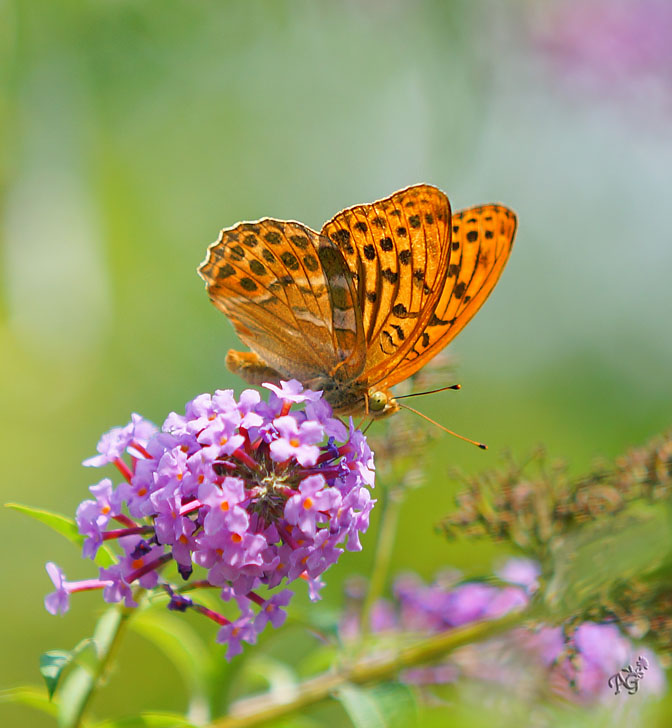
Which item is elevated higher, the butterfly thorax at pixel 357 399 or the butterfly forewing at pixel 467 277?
the butterfly forewing at pixel 467 277

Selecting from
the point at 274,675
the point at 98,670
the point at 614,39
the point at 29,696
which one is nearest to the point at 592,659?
the point at 274,675

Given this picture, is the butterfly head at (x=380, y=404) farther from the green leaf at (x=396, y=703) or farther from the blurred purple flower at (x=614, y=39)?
the blurred purple flower at (x=614, y=39)

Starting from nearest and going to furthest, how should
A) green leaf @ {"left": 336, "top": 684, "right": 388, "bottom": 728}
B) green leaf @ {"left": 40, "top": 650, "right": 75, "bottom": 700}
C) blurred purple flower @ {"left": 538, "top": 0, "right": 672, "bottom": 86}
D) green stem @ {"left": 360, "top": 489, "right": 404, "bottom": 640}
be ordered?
1. green leaf @ {"left": 40, "top": 650, "right": 75, "bottom": 700}
2. green leaf @ {"left": 336, "top": 684, "right": 388, "bottom": 728}
3. green stem @ {"left": 360, "top": 489, "right": 404, "bottom": 640}
4. blurred purple flower @ {"left": 538, "top": 0, "right": 672, "bottom": 86}

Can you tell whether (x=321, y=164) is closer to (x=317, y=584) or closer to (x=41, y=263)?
(x=41, y=263)

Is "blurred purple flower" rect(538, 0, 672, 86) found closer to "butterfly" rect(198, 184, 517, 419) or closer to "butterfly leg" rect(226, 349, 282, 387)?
"butterfly" rect(198, 184, 517, 419)

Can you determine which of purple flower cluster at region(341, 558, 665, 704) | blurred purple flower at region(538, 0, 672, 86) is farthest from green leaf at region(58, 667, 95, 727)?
blurred purple flower at region(538, 0, 672, 86)

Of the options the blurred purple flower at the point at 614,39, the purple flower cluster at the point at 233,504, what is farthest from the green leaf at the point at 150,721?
the blurred purple flower at the point at 614,39
